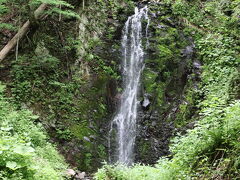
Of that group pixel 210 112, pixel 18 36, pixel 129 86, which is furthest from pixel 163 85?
pixel 18 36

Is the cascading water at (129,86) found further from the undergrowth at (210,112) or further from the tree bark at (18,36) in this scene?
the tree bark at (18,36)

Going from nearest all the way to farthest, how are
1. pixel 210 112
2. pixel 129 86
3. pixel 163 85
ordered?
pixel 210 112
pixel 163 85
pixel 129 86

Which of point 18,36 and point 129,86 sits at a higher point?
point 18,36

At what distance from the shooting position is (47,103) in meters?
8.52

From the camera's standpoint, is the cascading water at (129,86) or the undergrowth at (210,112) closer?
the undergrowth at (210,112)

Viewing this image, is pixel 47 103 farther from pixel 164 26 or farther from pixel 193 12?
pixel 193 12

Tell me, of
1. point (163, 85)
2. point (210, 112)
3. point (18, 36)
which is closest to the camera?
point (210, 112)

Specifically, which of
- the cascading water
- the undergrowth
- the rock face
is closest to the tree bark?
the cascading water

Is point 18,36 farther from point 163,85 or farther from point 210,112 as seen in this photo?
point 210,112

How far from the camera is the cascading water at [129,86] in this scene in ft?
30.3

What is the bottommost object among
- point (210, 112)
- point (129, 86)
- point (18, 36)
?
point (210, 112)

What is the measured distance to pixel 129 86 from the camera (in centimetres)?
1066

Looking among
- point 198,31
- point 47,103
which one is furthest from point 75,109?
point 198,31

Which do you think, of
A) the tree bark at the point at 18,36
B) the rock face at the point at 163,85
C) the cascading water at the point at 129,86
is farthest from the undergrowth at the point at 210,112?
the tree bark at the point at 18,36
